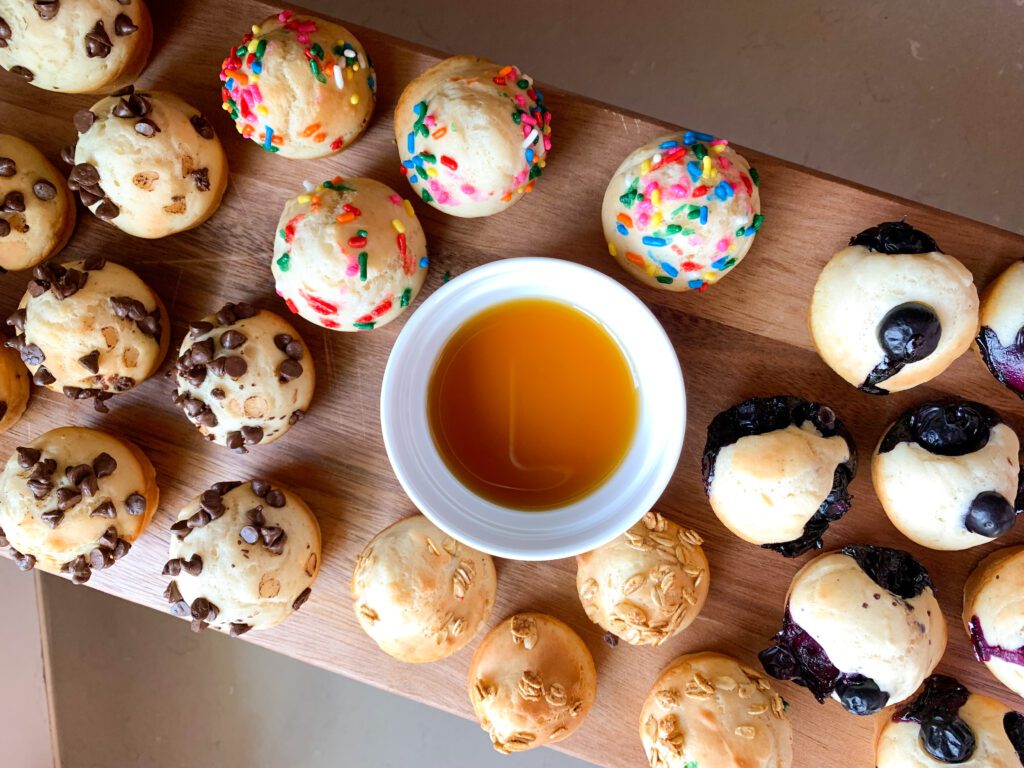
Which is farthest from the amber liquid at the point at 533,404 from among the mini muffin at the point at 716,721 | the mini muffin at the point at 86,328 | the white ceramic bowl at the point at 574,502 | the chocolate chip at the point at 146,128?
the chocolate chip at the point at 146,128

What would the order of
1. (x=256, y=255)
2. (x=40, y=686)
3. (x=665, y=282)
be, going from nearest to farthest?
(x=665, y=282), (x=256, y=255), (x=40, y=686)

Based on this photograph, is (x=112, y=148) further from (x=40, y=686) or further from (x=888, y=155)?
(x=888, y=155)

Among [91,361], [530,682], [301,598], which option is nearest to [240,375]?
[91,361]

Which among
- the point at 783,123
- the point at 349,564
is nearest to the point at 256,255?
the point at 349,564

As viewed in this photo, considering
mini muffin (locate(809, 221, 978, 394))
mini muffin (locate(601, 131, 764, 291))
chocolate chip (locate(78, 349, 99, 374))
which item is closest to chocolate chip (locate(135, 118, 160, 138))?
chocolate chip (locate(78, 349, 99, 374))

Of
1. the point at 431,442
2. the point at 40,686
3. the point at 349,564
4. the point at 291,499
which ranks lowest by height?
the point at 40,686

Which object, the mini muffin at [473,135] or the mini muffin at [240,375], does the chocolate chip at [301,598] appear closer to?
the mini muffin at [240,375]
